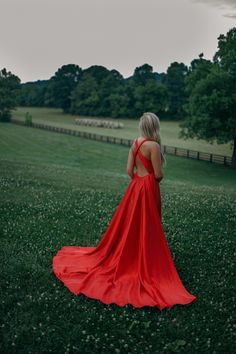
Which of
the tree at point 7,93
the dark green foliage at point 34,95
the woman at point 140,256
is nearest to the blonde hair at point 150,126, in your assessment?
the woman at point 140,256

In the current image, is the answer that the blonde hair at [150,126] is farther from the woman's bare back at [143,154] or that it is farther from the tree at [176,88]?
the tree at [176,88]

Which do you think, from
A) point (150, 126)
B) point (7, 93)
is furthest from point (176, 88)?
point (150, 126)

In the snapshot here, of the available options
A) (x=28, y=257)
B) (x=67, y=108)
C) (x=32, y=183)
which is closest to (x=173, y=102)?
(x=67, y=108)

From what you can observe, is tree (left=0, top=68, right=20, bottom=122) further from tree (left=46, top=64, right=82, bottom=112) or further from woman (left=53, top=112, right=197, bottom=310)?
woman (left=53, top=112, right=197, bottom=310)

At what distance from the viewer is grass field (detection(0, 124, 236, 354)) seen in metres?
6.55

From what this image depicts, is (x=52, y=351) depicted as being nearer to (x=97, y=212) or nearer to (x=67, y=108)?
(x=97, y=212)

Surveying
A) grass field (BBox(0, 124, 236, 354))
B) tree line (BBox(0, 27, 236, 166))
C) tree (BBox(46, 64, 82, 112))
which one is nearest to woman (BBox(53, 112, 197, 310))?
grass field (BBox(0, 124, 236, 354))

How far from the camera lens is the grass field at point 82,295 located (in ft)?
21.5

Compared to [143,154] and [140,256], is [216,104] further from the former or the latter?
[140,256]

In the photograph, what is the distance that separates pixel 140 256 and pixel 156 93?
104763mm

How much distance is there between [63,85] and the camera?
134 m

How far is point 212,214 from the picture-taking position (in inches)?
538

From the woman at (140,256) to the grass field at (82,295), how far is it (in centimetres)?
23

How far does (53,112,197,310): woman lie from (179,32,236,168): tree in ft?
115
